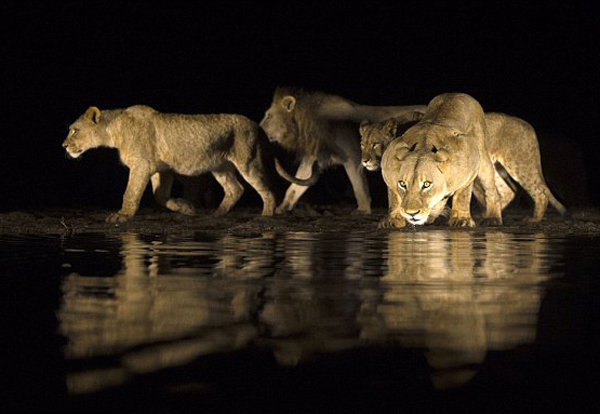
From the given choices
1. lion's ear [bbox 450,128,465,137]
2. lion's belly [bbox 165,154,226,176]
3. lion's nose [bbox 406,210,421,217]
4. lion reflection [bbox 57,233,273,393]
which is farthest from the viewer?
lion's belly [bbox 165,154,226,176]

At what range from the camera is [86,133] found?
47.4 ft

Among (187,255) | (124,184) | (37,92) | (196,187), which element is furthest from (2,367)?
(37,92)

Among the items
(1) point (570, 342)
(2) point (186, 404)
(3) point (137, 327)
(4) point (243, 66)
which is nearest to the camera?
(2) point (186, 404)

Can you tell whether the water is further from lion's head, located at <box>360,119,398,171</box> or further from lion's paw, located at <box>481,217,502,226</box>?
lion's head, located at <box>360,119,398,171</box>

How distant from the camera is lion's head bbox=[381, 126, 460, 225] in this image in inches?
427

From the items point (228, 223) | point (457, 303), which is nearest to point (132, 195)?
point (228, 223)

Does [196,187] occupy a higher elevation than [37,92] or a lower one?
lower

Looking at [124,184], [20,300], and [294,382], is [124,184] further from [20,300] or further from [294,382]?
[294,382]

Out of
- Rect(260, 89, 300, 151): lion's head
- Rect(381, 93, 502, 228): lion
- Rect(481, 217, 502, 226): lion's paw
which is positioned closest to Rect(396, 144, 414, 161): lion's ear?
Rect(381, 93, 502, 228): lion

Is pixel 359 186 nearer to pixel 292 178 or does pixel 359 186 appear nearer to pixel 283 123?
pixel 292 178

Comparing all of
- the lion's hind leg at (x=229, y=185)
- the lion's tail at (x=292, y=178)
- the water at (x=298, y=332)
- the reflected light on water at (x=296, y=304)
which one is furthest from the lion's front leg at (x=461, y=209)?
the water at (x=298, y=332)

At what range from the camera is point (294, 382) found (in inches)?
143

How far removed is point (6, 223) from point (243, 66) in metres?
13.2

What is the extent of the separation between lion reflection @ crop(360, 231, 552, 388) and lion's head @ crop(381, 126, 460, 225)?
4.79ft
